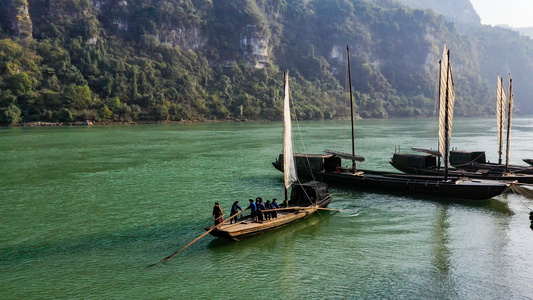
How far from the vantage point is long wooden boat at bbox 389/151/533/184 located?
32469 millimetres

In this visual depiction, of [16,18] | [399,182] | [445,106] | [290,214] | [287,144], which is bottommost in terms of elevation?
[290,214]

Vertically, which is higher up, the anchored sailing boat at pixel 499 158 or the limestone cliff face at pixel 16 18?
the limestone cliff face at pixel 16 18

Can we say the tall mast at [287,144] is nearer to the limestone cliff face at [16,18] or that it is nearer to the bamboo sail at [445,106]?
the bamboo sail at [445,106]

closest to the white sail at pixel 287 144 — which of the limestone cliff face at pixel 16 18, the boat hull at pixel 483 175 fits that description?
the boat hull at pixel 483 175

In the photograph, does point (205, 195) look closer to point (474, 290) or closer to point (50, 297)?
point (50, 297)

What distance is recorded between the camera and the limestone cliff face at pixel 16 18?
7052 inches

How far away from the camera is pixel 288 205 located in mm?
25344

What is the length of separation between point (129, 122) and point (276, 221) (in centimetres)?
13834

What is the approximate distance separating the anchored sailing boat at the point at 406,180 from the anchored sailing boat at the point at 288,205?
2.05 metres

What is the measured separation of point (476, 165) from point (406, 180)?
1148 centimetres

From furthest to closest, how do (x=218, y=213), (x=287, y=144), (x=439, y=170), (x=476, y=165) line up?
(x=476, y=165) < (x=439, y=170) < (x=287, y=144) < (x=218, y=213)

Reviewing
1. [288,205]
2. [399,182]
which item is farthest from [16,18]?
[399,182]

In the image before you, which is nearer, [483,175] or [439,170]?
[483,175]

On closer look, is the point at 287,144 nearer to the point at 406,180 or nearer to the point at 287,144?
the point at 287,144
